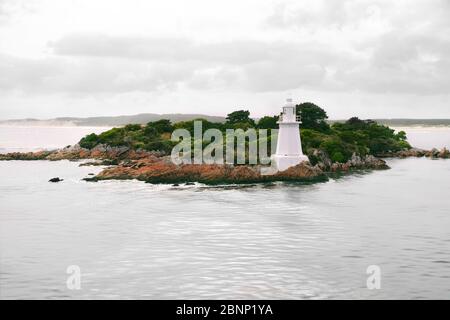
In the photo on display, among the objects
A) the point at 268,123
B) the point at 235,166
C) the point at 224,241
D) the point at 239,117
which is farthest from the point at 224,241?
the point at 239,117

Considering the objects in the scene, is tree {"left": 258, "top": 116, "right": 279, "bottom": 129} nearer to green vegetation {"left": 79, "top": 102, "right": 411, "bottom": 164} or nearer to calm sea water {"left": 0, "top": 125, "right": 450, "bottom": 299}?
green vegetation {"left": 79, "top": 102, "right": 411, "bottom": 164}

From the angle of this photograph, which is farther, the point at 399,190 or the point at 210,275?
the point at 399,190

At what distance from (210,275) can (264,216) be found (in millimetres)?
16667

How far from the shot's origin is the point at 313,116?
310 ft

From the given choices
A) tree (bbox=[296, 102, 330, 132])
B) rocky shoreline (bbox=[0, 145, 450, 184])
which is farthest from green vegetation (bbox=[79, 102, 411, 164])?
rocky shoreline (bbox=[0, 145, 450, 184])

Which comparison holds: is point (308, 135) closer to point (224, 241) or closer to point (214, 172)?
point (214, 172)

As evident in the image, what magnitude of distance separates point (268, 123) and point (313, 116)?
8510 millimetres

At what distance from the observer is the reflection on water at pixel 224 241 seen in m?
24.7

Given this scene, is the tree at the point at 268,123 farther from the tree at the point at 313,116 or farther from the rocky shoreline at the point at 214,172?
the rocky shoreline at the point at 214,172

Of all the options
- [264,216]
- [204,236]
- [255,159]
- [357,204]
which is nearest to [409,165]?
[255,159]

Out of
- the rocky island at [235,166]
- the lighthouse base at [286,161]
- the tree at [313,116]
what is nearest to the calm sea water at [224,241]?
the rocky island at [235,166]

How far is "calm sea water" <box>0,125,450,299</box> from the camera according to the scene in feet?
80.9
